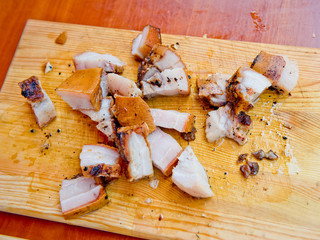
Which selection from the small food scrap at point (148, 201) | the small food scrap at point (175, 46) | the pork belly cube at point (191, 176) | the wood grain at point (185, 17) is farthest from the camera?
the wood grain at point (185, 17)

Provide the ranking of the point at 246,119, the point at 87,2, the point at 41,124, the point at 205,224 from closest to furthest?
the point at 205,224
the point at 246,119
the point at 41,124
the point at 87,2

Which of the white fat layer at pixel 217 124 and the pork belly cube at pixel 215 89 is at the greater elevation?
the pork belly cube at pixel 215 89

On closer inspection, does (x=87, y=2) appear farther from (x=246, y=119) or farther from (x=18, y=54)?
(x=246, y=119)

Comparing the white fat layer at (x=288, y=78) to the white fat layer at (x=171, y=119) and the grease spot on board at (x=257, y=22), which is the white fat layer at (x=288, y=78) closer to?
the grease spot on board at (x=257, y=22)

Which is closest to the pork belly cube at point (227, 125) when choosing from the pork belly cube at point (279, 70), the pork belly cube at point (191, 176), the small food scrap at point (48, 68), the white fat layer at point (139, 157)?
the pork belly cube at point (191, 176)

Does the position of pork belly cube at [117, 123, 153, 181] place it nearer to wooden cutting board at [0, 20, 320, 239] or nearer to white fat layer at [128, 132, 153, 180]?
white fat layer at [128, 132, 153, 180]

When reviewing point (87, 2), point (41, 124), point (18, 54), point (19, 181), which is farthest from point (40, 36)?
point (19, 181)

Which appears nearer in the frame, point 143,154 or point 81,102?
point 143,154
